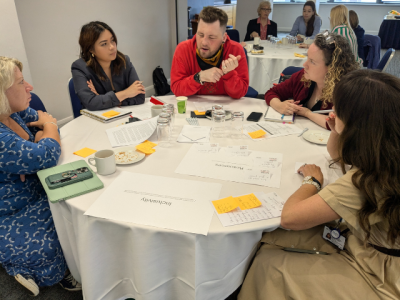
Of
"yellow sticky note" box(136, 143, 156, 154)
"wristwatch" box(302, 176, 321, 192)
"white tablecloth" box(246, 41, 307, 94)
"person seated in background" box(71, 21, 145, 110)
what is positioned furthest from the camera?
"white tablecloth" box(246, 41, 307, 94)

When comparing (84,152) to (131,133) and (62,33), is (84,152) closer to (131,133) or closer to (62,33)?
(131,133)

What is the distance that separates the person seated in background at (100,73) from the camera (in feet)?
6.73

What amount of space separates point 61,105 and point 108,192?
113 inches

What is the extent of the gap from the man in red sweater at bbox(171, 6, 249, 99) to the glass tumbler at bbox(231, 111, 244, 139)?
393 mm

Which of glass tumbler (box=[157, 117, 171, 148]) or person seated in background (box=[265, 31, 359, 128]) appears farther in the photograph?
person seated in background (box=[265, 31, 359, 128])

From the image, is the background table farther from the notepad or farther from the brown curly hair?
the notepad

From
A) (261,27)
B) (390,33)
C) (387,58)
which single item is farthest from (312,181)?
(390,33)

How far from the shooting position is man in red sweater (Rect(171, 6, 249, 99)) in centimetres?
218

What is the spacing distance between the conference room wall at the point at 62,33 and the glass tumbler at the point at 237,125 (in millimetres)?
2476

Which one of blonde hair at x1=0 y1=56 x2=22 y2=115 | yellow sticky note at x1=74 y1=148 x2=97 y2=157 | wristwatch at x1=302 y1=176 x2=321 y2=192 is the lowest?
yellow sticky note at x1=74 y1=148 x2=97 y2=157

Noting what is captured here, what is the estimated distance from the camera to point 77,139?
1.61 m

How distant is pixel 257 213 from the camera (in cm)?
104

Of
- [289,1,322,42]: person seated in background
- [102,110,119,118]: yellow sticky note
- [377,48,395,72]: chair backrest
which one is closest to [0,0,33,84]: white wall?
[102,110,119,118]: yellow sticky note

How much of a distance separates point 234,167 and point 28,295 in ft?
4.43
